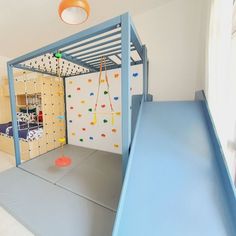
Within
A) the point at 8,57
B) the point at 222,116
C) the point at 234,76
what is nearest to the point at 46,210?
the point at 222,116

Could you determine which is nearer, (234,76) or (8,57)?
(234,76)

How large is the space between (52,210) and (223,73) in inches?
84.3

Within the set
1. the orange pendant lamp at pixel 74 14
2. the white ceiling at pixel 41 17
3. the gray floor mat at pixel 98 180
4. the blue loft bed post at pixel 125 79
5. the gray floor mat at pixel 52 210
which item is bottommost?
the gray floor mat at pixel 52 210

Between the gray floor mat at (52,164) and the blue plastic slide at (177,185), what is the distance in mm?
1395

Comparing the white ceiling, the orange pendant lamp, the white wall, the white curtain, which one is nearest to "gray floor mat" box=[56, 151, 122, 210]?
the white curtain

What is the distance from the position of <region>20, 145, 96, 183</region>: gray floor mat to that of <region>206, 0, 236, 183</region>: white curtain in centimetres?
216

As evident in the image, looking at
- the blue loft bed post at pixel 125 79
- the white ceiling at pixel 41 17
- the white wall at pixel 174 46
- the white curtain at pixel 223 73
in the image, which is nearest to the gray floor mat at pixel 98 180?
the blue loft bed post at pixel 125 79

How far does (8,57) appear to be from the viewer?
169 inches

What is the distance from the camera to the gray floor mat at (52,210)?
1200 millimetres

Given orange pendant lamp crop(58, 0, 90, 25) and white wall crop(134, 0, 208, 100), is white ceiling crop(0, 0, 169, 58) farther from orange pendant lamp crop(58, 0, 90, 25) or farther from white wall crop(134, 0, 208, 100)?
orange pendant lamp crop(58, 0, 90, 25)

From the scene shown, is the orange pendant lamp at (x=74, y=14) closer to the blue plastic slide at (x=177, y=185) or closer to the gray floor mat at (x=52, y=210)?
the blue plastic slide at (x=177, y=185)

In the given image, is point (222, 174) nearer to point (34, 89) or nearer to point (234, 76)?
point (234, 76)

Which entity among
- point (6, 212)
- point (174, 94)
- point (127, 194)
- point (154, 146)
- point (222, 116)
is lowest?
point (6, 212)

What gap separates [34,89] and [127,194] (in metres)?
3.05
